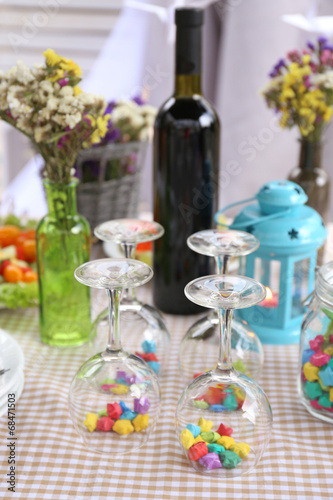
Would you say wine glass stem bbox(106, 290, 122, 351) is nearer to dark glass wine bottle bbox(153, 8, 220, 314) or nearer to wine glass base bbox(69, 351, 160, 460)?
wine glass base bbox(69, 351, 160, 460)

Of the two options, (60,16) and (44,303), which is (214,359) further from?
(60,16)

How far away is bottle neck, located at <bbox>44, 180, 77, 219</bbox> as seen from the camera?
35.3 inches

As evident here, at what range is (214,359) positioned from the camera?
0.82 meters

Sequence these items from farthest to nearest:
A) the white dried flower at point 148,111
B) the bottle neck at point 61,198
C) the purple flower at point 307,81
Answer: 1. the white dried flower at point 148,111
2. the purple flower at point 307,81
3. the bottle neck at point 61,198

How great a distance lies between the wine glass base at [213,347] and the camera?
0.82 meters

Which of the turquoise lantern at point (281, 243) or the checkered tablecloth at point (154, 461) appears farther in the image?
the turquoise lantern at point (281, 243)

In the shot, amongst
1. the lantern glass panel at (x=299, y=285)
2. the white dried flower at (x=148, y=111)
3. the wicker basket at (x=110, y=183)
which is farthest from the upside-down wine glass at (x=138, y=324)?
the white dried flower at (x=148, y=111)

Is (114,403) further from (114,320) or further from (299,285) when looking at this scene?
(299,285)

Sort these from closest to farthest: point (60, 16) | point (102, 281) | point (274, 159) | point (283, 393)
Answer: point (102, 281) < point (283, 393) < point (274, 159) < point (60, 16)

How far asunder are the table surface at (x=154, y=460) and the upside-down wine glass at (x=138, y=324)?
4cm

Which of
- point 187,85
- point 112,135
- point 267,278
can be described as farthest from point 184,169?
point 112,135

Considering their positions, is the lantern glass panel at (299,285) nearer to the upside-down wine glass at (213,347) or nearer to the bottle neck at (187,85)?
the upside-down wine glass at (213,347)

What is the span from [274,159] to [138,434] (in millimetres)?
1509

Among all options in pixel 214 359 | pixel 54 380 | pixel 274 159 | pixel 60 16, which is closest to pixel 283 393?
pixel 214 359
